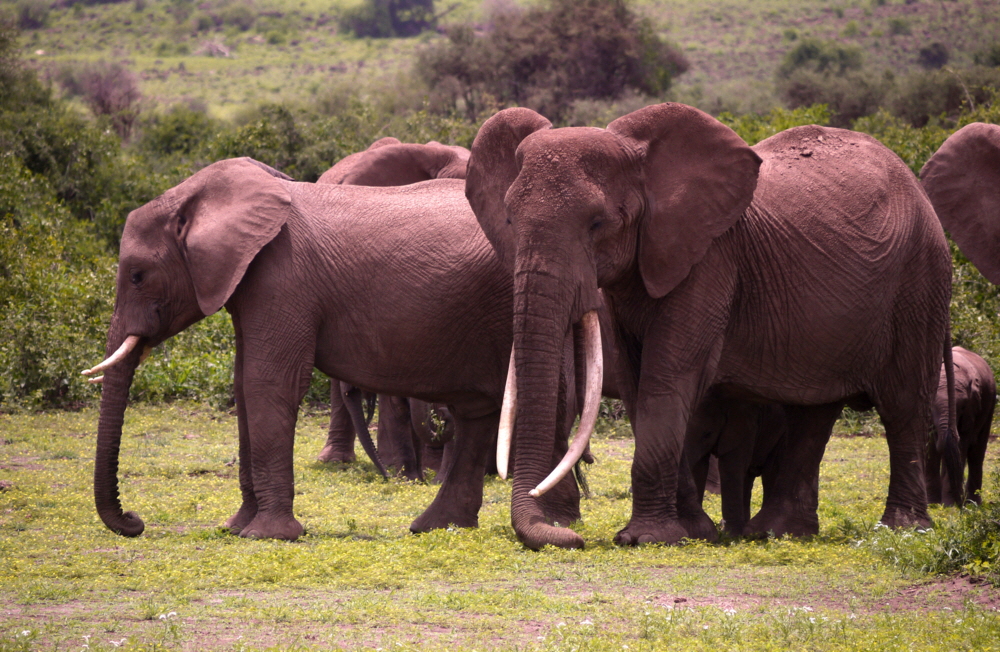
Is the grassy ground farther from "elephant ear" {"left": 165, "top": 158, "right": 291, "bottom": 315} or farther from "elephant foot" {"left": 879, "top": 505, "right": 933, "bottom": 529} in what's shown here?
"elephant ear" {"left": 165, "top": 158, "right": 291, "bottom": 315}

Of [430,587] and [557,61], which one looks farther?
[557,61]

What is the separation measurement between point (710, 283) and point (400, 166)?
5.70 m

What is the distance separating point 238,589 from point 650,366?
2.56 meters

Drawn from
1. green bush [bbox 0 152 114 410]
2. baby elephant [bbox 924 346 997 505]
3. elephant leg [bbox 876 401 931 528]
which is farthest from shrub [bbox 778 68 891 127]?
elephant leg [bbox 876 401 931 528]

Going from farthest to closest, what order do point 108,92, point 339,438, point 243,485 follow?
1. point 108,92
2. point 339,438
3. point 243,485

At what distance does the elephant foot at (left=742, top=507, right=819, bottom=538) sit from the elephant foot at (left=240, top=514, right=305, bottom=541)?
283 centimetres

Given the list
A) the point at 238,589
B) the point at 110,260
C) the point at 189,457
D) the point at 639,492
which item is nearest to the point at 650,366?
the point at 639,492

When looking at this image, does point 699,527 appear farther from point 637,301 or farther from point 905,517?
point 905,517

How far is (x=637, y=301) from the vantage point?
24.2 feet

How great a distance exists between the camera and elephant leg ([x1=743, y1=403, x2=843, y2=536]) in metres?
8.12

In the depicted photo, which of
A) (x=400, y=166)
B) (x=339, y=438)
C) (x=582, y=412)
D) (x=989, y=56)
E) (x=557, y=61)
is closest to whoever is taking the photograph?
(x=582, y=412)

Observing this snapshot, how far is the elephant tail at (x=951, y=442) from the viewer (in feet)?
28.5

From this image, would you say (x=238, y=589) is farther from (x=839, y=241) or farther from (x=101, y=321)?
(x=101, y=321)

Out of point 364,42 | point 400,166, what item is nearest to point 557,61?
point 364,42
